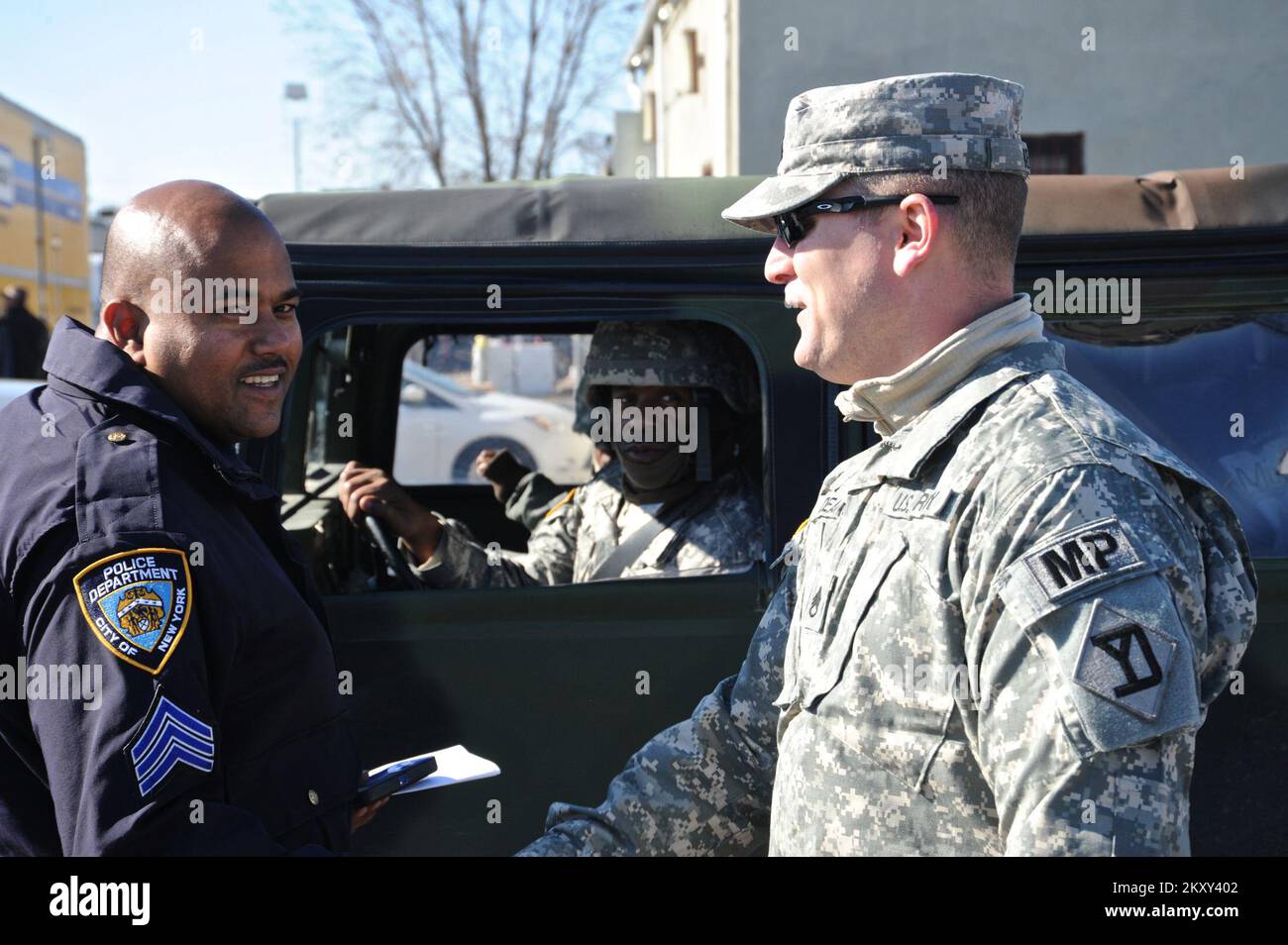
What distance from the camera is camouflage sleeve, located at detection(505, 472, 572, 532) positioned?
366 cm

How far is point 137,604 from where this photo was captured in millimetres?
1297

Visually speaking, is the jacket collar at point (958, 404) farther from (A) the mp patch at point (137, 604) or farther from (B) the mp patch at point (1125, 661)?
(A) the mp patch at point (137, 604)

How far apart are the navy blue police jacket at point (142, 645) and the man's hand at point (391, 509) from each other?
3.85ft

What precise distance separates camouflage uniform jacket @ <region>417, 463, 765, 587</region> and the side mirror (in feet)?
12.8

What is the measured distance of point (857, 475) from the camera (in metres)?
1.47

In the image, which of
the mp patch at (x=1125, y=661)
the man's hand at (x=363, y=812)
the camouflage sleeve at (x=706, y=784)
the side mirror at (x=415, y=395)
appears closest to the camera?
the mp patch at (x=1125, y=661)

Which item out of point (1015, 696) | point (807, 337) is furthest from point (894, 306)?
point (1015, 696)

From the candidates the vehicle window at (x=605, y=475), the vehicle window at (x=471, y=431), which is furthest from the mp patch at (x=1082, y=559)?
the vehicle window at (x=471, y=431)

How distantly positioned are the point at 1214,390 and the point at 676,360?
1.13 metres

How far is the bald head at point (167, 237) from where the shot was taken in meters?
1.53

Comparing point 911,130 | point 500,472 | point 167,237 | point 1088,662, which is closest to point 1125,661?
point 1088,662

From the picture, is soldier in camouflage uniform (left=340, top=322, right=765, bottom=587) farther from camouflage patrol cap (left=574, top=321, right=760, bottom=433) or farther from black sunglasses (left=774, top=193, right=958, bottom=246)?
black sunglasses (left=774, top=193, right=958, bottom=246)

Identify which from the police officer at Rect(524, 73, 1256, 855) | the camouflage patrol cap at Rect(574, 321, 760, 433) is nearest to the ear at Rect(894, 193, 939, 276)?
the police officer at Rect(524, 73, 1256, 855)
